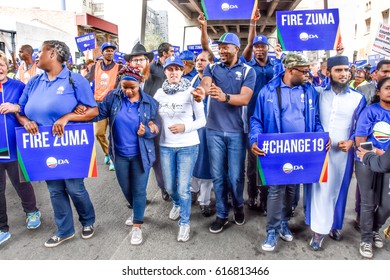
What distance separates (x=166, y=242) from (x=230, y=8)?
283cm

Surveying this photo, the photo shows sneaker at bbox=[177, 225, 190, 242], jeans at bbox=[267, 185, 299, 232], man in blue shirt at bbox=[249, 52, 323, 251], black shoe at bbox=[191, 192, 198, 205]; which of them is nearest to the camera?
man in blue shirt at bbox=[249, 52, 323, 251]

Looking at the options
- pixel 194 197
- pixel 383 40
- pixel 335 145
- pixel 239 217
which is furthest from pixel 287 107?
pixel 383 40

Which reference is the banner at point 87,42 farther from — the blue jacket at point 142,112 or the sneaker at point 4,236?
the sneaker at point 4,236

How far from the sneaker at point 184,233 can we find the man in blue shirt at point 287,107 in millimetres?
920

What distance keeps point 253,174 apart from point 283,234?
0.92 m

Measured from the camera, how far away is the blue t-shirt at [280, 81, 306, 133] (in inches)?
116

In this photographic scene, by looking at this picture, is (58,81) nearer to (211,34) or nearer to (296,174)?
(296,174)

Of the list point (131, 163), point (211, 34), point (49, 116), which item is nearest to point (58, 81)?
point (49, 116)

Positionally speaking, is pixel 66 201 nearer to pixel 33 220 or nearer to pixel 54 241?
pixel 54 241

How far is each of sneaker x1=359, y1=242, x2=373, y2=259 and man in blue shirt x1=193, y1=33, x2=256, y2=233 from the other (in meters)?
1.29

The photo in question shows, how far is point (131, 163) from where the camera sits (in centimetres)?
321

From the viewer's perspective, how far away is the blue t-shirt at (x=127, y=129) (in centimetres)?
307

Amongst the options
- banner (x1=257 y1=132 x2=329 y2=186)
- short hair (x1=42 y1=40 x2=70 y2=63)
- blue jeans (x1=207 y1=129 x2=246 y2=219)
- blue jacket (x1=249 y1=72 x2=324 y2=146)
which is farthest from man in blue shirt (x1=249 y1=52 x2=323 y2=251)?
short hair (x1=42 y1=40 x2=70 y2=63)

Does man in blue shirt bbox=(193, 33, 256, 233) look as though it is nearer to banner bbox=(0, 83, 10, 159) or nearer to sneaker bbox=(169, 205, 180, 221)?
A: sneaker bbox=(169, 205, 180, 221)
